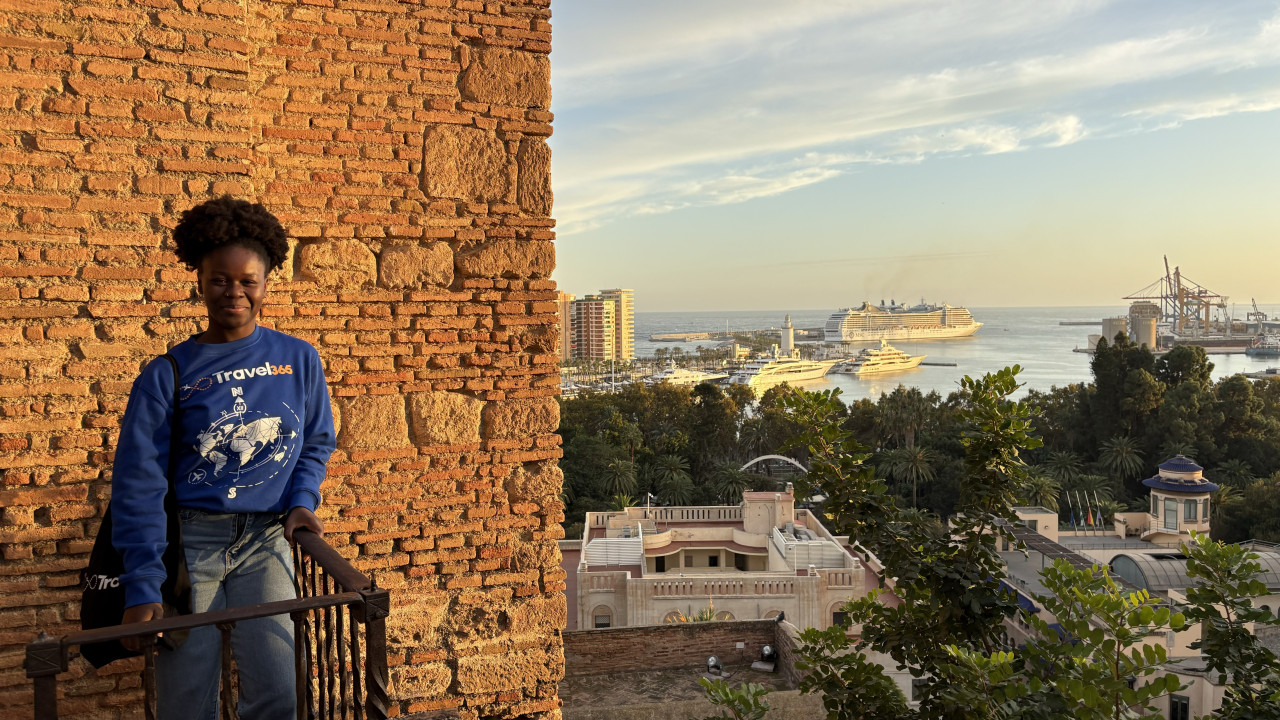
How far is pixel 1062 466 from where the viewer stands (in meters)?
32.5

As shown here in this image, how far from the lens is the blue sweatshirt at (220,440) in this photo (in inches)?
84.7

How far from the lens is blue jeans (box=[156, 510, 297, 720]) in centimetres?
224

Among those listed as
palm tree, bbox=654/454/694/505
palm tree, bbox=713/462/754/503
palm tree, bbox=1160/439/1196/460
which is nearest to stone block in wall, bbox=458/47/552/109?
palm tree, bbox=713/462/754/503

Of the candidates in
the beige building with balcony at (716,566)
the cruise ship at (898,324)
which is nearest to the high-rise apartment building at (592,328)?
the cruise ship at (898,324)

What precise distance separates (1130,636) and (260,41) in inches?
189

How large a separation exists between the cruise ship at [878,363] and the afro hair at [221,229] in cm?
9367

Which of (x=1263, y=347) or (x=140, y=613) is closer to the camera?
(x=140, y=613)

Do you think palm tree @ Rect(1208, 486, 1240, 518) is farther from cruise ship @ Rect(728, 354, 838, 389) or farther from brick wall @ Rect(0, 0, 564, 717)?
cruise ship @ Rect(728, 354, 838, 389)

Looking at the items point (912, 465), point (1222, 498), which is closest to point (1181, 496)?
point (1222, 498)

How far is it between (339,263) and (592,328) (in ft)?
312

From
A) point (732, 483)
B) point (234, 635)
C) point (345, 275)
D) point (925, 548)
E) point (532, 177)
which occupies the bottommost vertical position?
point (732, 483)

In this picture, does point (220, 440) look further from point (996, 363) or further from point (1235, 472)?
point (996, 363)

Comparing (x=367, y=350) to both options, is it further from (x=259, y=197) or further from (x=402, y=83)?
(x=402, y=83)

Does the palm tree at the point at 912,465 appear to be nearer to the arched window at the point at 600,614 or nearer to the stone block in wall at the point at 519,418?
the arched window at the point at 600,614
